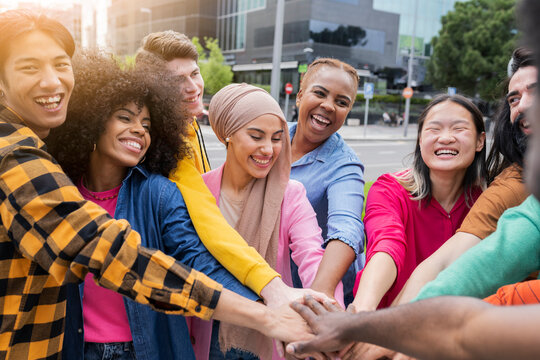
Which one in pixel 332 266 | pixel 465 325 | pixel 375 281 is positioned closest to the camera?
pixel 465 325

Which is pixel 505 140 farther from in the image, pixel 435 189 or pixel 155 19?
pixel 155 19

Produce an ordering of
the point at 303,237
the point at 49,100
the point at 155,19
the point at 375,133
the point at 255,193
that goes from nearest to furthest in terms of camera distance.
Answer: the point at 49,100 → the point at 303,237 → the point at 255,193 → the point at 375,133 → the point at 155,19

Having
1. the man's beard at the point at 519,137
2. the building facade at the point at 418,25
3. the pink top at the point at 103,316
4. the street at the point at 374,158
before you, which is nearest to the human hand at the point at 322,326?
the pink top at the point at 103,316

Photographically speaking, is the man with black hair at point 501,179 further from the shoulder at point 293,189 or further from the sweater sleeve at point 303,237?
the shoulder at point 293,189

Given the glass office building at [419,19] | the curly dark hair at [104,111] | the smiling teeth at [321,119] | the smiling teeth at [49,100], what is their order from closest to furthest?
the smiling teeth at [49,100] → the curly dark hair at [104,111] → the smiling teeth at [321,119] → the glass office building at [419,19]

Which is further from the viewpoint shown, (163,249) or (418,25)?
(418,25)

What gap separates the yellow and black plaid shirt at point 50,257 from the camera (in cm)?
142

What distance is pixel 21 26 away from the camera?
62.9 inches

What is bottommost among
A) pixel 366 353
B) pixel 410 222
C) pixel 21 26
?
pixel 366 353

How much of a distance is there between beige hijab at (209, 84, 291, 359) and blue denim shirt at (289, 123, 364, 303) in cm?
30

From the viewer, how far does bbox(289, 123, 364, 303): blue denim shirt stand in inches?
87.7

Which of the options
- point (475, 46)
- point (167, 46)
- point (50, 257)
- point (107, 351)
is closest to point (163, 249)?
point (107, 351)

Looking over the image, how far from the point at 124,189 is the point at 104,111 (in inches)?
13.9

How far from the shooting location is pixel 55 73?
1724 millimetres
